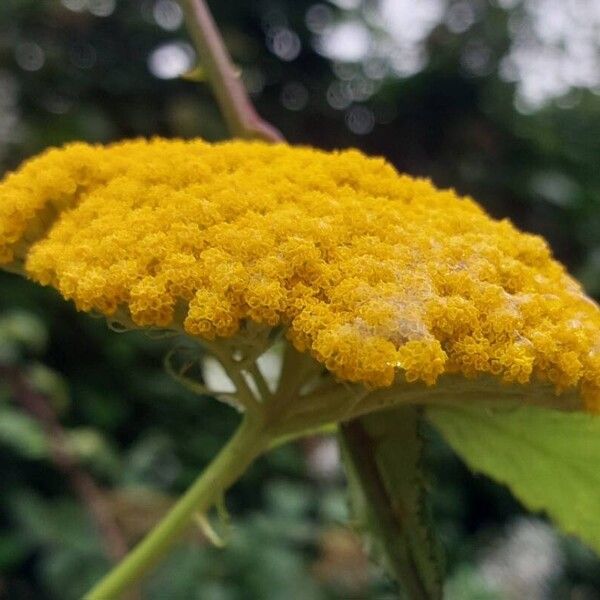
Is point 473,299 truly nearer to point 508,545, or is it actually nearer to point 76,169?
point 76,169

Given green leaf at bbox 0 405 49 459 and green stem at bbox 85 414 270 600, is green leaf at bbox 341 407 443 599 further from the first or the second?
green leaf at bbox 0 405 49 459

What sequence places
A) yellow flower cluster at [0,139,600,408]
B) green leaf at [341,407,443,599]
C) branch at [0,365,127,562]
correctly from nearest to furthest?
yellow flower cluster at [0,139,600,408] < green leaf at [341,407,443,599] < branch at [0,365,127,562]

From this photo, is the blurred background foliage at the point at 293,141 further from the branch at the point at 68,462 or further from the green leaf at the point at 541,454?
the green leaf at the point at 541,454

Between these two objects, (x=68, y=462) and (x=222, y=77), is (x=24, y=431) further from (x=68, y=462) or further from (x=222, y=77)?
(x=222, y=77)

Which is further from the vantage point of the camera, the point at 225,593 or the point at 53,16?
the point at 53,16

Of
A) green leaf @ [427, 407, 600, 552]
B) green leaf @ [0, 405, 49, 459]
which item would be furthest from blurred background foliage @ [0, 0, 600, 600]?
green leaf @ [427, 407, 600, 552]

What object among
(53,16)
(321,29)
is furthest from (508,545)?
(53,16)

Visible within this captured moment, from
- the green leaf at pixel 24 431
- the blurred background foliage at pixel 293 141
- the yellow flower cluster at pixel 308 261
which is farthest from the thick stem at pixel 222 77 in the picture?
the green leaf at pixel 24 431
